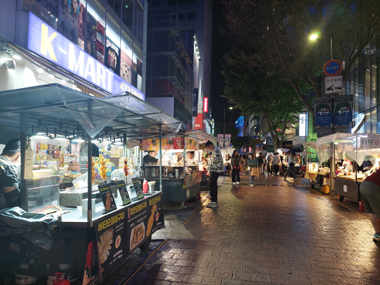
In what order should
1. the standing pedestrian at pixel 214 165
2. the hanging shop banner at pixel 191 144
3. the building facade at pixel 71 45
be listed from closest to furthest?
the building facade at pixel 71 45, the standing pedestrian at pixel 214 165, the hanging shop banner at pixel 191 144

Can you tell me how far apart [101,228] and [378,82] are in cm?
1847

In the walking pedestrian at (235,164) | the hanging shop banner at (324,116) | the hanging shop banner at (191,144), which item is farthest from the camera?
the walking pedestrian at (235,164)

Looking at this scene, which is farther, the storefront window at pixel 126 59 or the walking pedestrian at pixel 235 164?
the walking pedestrian at pixel 235 164

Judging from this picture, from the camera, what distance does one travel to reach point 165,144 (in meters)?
9.84

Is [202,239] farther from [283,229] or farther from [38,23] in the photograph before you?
[38,23]

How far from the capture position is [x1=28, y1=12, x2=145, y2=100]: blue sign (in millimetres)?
7238

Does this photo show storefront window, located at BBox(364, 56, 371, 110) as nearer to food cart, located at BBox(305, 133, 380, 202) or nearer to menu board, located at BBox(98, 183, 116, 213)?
food cart, located at BBox(305, 133, 380, 202)

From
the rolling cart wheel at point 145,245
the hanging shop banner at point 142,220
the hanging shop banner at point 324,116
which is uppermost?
the hanging shop banner at point 324,116

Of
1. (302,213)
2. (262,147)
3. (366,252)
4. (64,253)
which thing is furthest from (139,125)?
(262,147)

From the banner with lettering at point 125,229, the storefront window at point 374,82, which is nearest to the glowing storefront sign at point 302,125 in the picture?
the storefront window at point 374,82

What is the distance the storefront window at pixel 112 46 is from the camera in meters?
12.4

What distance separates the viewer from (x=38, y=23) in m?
7.39

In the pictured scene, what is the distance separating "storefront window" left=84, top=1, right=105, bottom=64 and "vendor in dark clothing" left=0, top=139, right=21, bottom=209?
24.7ft

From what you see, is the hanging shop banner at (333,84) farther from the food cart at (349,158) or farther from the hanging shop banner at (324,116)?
the food cart at (349,158)
